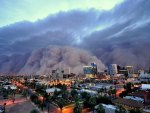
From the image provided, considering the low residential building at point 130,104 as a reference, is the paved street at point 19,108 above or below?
below

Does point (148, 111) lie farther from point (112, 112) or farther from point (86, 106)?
point (86, 106)

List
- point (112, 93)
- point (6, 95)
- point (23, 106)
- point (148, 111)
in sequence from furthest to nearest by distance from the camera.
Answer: point (6, 95)
point (112, 93)
point (23, 106)
point (148, 111)

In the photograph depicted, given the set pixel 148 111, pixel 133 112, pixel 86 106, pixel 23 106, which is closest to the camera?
pixel 133 112

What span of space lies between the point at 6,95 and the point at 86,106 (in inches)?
2015

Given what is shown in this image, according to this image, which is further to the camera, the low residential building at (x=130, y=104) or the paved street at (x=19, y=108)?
the paved street at (x=19, y=108)

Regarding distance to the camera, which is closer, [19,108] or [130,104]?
[130,104]

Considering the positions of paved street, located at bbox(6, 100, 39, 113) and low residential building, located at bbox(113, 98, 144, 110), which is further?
paved street, located at bbox(6, 100, 39, 113)

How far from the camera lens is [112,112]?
5747 centimetres

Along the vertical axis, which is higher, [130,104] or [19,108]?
[130,104]

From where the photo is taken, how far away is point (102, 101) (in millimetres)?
→ 68562

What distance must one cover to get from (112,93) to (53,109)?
29.5 metres

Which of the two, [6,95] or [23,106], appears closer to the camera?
[23,106]

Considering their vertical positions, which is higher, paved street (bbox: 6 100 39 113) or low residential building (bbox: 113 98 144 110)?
low residential building (bbox: 113 98 144 110)

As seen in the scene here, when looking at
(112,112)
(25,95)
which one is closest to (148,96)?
(112,112)
